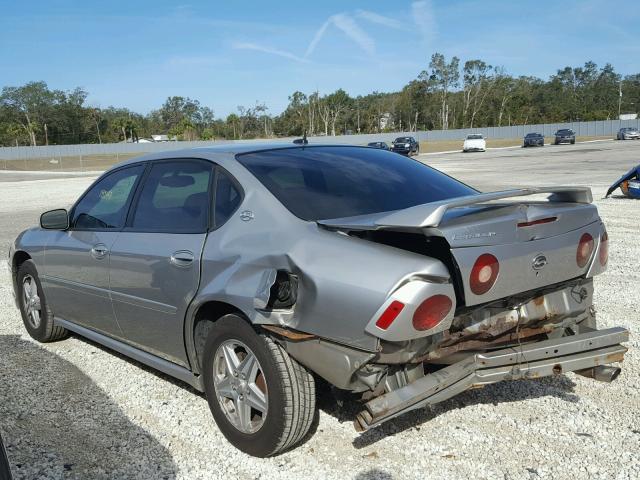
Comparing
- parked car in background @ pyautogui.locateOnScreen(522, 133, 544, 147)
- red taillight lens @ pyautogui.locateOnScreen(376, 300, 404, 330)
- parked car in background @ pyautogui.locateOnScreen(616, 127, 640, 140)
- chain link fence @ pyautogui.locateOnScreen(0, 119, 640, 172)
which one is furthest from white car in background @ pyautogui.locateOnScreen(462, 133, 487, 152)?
red taillight lens @ pyautogui.locateOnScreen(376, 300, 404, 330)

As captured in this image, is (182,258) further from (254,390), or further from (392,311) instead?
(392,311)

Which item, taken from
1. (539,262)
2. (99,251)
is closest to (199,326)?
(99,251)

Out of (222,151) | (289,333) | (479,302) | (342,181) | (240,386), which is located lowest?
(240,386)

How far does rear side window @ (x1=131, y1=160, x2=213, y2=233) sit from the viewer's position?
12.0ft

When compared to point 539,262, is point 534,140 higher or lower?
lower

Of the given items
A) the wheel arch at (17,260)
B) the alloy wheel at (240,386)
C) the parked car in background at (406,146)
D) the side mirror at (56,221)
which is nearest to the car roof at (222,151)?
the side mirror at (56,221)

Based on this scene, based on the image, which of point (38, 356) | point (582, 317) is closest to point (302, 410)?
point (582, 317)

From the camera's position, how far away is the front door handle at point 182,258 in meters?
3.47

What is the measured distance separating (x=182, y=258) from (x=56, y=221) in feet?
5.72

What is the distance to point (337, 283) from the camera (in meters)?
2.79

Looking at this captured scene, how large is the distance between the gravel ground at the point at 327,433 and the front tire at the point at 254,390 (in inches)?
5.3

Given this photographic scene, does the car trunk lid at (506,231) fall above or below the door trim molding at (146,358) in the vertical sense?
above

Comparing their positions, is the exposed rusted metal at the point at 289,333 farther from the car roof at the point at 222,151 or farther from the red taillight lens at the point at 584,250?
the red taillight lens at the point at 584,250

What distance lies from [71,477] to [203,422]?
0.79 meters
